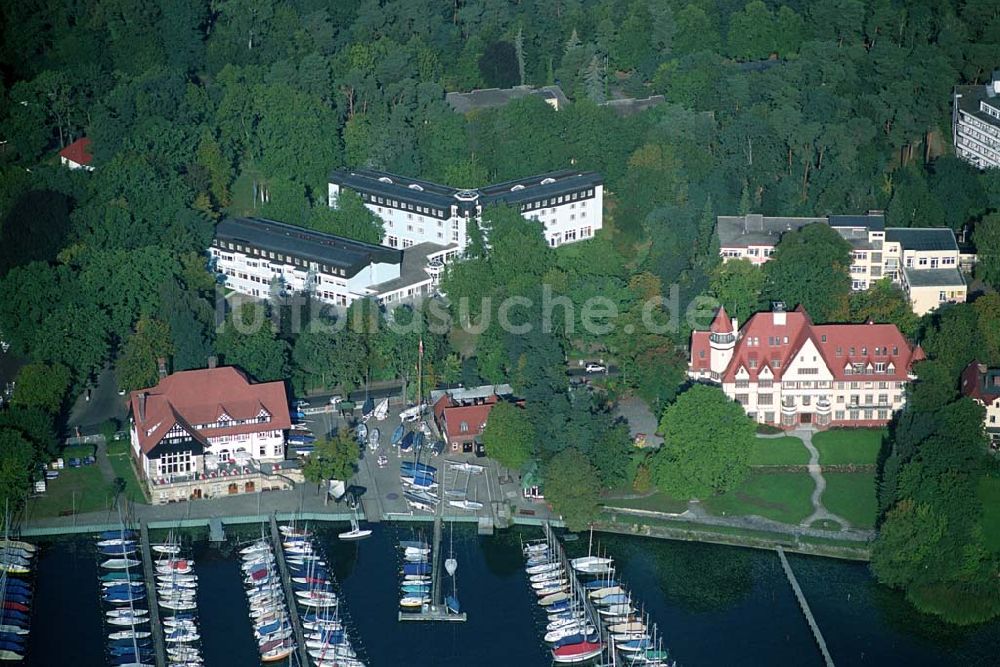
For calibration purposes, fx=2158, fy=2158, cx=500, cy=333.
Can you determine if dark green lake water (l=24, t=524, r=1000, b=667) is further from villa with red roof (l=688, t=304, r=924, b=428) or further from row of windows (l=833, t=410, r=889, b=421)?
row of windows (l=833, t=410, r=889, b=421)

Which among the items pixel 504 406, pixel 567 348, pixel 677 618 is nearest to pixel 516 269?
pixel 567 348

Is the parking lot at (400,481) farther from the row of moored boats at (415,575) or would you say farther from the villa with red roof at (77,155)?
the villa with red roof at (77,155)

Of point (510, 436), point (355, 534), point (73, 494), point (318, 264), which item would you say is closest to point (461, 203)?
point (318, 264)

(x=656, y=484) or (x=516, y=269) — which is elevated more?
(x=516, y=269)

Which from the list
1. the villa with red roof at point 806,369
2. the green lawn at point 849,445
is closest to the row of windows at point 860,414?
the villa with red roof at point 806,369

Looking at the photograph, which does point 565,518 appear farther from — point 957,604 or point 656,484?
point 957,604

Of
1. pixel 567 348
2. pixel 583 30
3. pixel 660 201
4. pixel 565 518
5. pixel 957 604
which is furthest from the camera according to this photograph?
pixel 583 30

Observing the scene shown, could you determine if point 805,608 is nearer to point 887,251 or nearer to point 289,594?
point 289,594

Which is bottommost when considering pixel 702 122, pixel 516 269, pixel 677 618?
pixel 677 618
